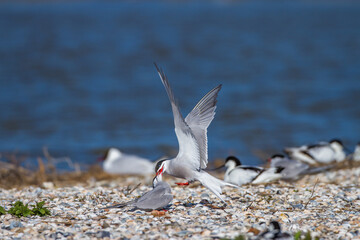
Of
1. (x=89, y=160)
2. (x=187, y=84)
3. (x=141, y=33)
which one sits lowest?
(x=89, y=160)

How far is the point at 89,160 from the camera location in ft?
36.1

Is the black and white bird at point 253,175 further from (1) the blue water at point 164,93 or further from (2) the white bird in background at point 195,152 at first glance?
(1) the blue water at point 164,93

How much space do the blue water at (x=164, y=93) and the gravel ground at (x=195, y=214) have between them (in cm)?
424

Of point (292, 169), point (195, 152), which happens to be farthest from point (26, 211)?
point (292, 169)

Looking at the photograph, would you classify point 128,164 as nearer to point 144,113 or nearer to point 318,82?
point 144,113

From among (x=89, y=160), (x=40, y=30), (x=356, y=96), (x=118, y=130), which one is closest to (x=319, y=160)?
(x=89, y=160)

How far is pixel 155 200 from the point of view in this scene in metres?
5.19

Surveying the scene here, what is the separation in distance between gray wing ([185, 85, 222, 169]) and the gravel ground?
0.56m

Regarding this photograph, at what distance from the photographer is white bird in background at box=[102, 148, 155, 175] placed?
8.91 meters

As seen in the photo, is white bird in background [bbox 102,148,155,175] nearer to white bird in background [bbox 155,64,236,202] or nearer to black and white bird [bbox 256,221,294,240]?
white bird in background [bbox 155,64,236,202]

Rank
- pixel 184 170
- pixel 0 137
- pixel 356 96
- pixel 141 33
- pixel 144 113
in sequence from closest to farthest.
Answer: pixel 184 170 < pixel 0 137 < pixel 144 113 < pixel 356 96 < pixel 141 33

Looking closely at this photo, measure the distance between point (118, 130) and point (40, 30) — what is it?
26587 millimetres

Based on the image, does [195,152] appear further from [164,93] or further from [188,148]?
[164,93]

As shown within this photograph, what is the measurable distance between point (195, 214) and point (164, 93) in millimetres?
12111
